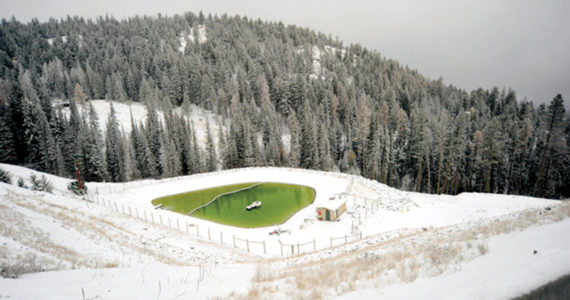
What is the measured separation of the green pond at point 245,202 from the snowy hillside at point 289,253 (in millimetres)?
1996

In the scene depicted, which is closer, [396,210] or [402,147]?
[396,210]

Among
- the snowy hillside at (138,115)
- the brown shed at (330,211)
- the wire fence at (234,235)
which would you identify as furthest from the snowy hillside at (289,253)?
the snowy hillside at (138,115)

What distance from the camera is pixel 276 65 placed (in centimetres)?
9038

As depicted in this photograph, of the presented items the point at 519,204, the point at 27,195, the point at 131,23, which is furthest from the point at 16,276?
the point at 131,23

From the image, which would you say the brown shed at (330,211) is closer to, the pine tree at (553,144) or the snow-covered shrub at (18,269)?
the snow-covered shrub at (18,269)

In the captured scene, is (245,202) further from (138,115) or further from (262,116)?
(138,115)

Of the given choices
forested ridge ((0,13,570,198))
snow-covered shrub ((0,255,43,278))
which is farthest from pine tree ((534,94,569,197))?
snow-covered shrub ((0,255,43,278))

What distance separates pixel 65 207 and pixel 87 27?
14688 cm

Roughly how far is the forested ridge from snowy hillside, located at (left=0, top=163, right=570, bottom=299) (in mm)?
24110

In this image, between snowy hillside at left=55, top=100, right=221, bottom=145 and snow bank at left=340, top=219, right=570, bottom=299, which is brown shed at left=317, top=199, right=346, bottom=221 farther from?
snowy hillside at left=55, top=100, right=221, bottom=145

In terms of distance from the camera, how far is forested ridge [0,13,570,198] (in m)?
46.4

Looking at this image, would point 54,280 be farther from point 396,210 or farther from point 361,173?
point 361,173

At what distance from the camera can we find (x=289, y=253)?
68.1 ft

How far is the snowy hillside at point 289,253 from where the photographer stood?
5250 mm
